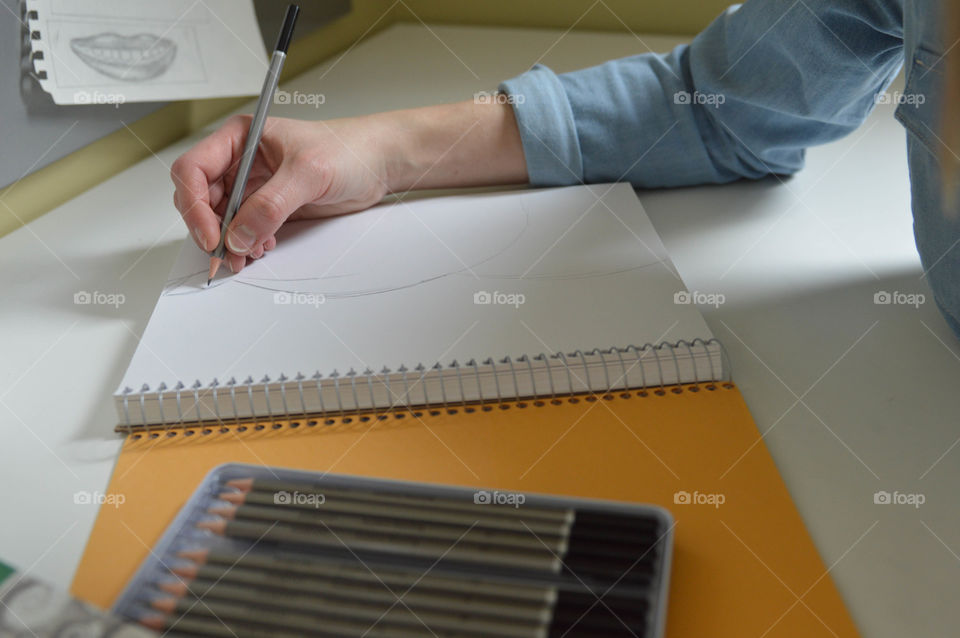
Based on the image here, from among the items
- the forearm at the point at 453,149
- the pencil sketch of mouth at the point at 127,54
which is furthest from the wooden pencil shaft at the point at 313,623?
the pencil sketch of mouth at the point at 127,54

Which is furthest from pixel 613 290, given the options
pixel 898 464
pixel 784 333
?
pixel 898 464

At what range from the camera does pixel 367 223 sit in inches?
30.7

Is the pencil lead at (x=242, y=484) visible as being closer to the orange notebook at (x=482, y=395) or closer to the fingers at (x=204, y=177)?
the orange notebook at (x=482, y=395)

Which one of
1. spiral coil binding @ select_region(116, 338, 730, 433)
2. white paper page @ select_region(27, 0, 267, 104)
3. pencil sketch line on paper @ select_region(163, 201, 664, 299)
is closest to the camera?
spiral coil binding @ select_region(116, 338, 730, 433)

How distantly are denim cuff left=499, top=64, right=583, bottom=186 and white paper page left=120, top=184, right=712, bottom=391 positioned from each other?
0.10 ft

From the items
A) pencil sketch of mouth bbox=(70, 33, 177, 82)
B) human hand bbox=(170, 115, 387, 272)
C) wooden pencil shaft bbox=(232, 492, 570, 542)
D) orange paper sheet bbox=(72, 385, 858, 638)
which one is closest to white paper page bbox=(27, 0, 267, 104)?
pencil sketch of mouth bbox=(70, 33, 177, 82)

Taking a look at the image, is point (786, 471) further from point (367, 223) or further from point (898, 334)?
point (367, 223)

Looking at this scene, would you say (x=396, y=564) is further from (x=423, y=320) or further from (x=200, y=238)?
(x=200, y=238)

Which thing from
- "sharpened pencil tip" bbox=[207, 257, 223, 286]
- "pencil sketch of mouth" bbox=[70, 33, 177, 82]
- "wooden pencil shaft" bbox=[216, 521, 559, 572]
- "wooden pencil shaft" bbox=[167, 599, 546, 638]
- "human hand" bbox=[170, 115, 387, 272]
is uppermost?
"pencil sketch of mouth" bbox=[70, 33, 177, 82]

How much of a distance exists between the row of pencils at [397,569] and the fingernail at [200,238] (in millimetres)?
294

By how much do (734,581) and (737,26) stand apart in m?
0.54

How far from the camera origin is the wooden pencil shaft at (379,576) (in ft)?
1.32

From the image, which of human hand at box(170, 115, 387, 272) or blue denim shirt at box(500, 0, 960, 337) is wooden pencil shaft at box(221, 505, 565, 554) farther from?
blue denim shirt at box(500, 0, 960, 337)

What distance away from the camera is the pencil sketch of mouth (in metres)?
0.84
